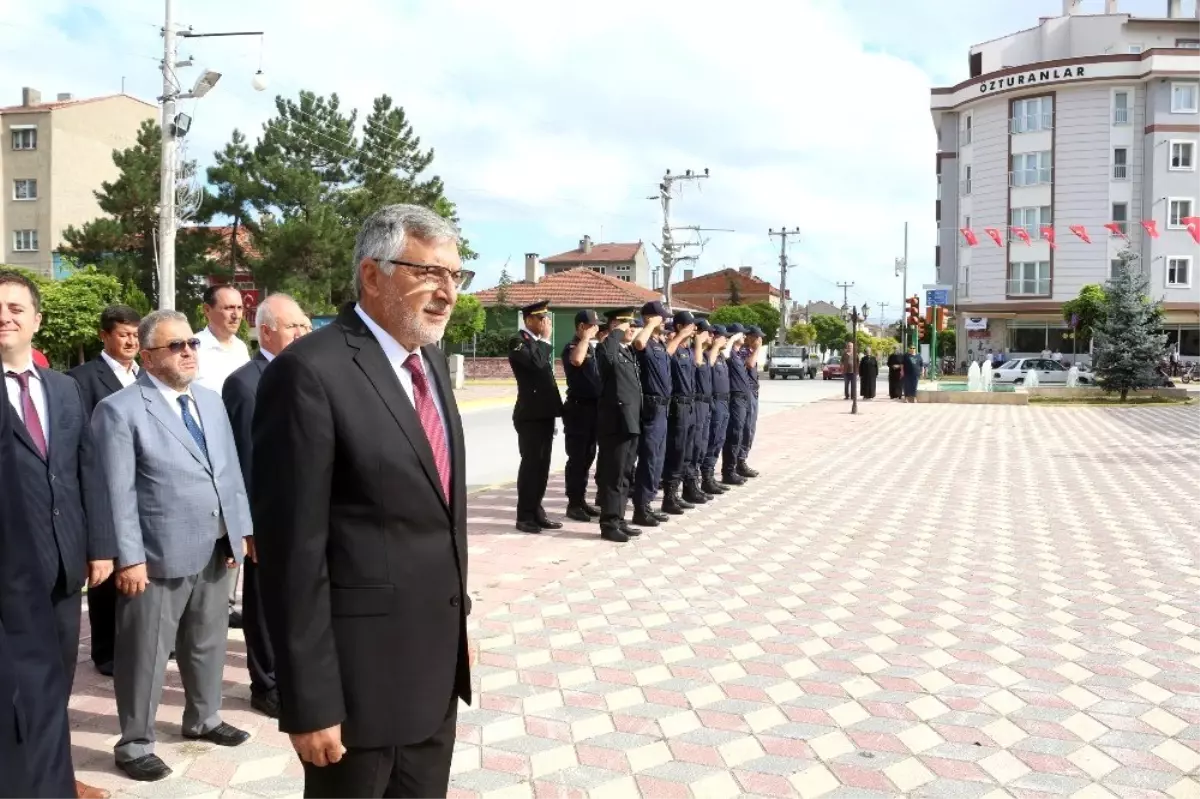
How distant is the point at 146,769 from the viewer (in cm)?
369

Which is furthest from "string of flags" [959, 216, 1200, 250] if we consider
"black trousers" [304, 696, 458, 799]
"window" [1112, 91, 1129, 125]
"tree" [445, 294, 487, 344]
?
"black trousers" [304, 696, 458, 799]

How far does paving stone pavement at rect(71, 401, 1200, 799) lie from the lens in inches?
150

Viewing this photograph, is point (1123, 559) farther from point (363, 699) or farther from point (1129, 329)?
point (1129, 329)

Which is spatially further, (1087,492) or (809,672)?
(1087,492)

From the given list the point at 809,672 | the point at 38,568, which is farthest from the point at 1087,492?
the point at 38,568

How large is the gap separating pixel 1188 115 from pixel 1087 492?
45.1 meters

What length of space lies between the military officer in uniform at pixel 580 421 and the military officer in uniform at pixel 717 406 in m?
1.56

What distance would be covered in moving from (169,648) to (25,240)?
183 feet

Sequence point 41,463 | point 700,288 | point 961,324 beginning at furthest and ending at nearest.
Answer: point 700,288 < point 961,324 < point 41,463

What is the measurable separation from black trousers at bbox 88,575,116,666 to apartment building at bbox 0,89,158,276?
5135cm

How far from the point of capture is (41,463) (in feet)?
10.5

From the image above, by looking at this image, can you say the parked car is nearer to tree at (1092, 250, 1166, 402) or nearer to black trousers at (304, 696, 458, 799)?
tree at (1092, 250, 1166, 402)

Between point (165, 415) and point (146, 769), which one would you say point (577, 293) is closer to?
point (165, 415)

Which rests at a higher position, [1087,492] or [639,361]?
[639,361]
